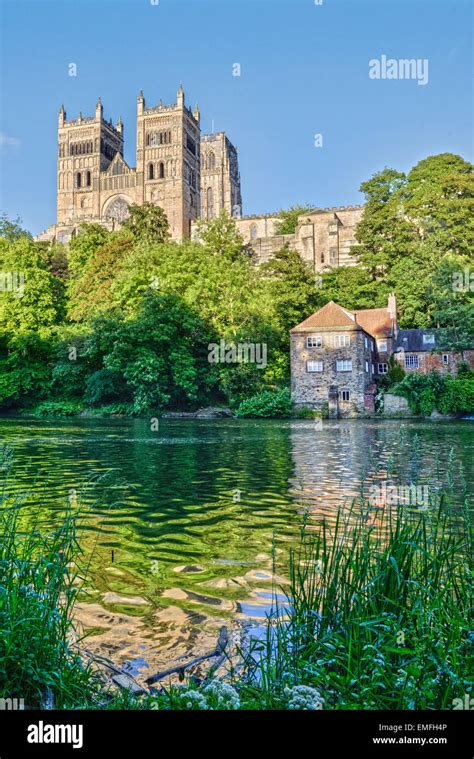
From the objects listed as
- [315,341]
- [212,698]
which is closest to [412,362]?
[315,341]

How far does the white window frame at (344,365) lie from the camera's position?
48.2 metres

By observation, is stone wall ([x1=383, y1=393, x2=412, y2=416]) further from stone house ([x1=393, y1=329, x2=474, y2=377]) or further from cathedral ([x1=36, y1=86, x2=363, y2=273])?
cathedral ([x1=36, y1=86, x2=363, y2=273])

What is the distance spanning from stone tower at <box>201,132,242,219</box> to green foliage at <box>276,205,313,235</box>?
47027 millimetres

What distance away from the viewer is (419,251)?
57.8 m

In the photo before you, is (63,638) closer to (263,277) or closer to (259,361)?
(259,361)

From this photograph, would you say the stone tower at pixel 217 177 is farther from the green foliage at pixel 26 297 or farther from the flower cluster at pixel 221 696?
the flower cluster at pixel 221 696

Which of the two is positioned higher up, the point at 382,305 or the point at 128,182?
the point at 128,182

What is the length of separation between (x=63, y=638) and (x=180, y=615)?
1.96 metres

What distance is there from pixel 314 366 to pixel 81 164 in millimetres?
101560

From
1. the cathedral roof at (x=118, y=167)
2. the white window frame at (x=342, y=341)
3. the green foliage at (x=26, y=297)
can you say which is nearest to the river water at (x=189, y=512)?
the white window frame at (x=342, y=341)

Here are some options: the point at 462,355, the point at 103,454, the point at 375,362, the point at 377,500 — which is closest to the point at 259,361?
Answer: the point at 375,362

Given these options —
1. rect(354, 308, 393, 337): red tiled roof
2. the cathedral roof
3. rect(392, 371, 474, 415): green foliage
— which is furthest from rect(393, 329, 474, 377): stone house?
the cathedral roof

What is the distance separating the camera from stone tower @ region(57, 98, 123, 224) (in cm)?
13000
